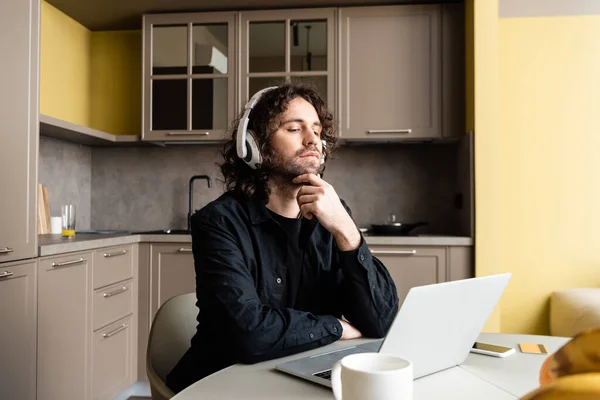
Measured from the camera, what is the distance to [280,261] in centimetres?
154

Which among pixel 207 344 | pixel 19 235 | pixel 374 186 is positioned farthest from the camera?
pixel 374 186

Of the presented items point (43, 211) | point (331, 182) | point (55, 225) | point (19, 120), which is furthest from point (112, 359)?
point (331, 182)

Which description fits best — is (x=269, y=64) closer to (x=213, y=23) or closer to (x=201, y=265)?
(x=213, y=23)

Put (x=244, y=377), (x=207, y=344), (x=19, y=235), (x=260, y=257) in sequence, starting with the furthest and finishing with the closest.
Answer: (x=19, y=235)
(x=260, y=257)
(x=207, y=344)
(x=244, y=377)

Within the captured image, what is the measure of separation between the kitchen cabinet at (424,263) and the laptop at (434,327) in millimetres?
2198

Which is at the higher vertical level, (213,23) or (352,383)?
(213,23)

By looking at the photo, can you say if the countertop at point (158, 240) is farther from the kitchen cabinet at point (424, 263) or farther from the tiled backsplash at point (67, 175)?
the tiled backsplash at point (67, 175)

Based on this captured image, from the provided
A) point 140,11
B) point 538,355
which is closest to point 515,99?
point 140,11

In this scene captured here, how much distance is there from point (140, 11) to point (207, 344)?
114 inches

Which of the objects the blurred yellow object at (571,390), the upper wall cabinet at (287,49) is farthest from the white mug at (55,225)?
the blurred yellow object at (571,390)

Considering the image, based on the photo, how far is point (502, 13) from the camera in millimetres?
3662

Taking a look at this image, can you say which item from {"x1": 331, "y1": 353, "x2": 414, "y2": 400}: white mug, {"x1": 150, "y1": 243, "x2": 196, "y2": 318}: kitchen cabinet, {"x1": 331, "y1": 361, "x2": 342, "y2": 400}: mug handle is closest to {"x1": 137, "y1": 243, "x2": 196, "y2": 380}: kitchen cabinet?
{"x1": 150, "y1": 243, "x2": 196, "y2": 318}: kitchen cabinet

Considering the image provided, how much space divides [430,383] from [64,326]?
2.17m

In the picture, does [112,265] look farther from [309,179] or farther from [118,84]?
[309,179]
